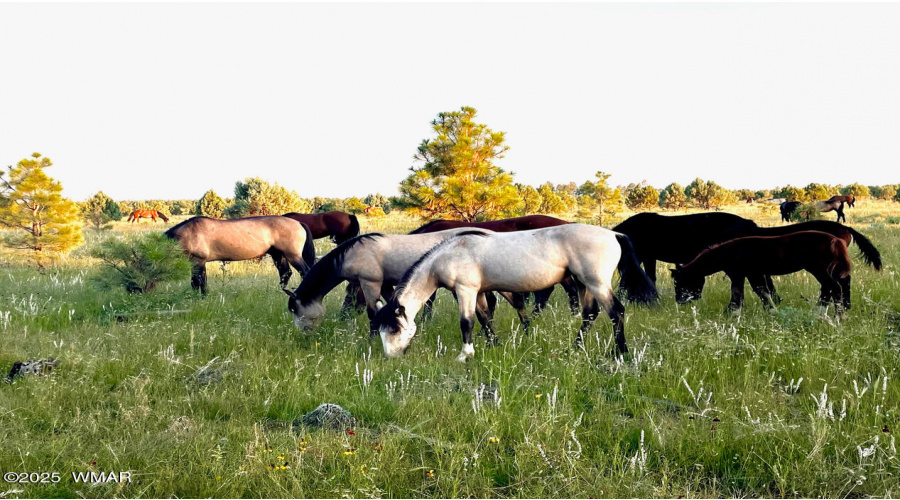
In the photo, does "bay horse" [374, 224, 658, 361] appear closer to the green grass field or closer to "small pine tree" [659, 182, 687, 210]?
the green grass field

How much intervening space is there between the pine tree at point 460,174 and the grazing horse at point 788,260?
16.8 meters

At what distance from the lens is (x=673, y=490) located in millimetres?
3402

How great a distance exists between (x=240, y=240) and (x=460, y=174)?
49.7 feet

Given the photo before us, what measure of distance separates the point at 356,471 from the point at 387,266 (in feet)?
14.7

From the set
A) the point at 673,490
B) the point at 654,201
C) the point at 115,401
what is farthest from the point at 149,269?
the point at 654,201

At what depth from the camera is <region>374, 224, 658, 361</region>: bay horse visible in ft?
21.0

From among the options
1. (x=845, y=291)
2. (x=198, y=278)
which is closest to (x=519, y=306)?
(x=845, y=291)

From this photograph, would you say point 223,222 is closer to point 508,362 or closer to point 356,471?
point 508,362

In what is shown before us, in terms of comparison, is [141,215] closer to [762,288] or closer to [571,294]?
[571,294]

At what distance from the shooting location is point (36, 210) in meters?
16.5

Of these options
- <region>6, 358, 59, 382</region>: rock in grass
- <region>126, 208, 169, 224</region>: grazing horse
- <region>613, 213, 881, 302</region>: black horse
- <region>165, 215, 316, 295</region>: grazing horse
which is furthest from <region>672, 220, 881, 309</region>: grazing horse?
<region>126, 208, 169, 224</region>: grazing horse

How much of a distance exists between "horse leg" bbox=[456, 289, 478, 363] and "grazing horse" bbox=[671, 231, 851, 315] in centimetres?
389

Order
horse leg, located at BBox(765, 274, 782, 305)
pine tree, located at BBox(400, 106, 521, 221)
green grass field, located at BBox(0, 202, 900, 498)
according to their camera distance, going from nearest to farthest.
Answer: green grass field, located at BBox(0, 202, 900, 498)
horse leg, located at BBox(765, 274, 782, 305)
pine tree, located at BBox(400, 106, 521, 221)

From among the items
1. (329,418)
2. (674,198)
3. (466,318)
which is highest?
(674,198)
